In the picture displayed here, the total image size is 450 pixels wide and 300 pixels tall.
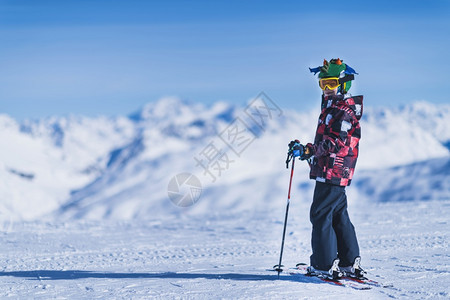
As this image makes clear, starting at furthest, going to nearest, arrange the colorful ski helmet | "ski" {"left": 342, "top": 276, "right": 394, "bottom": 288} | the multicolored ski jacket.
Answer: the colorful ski helmet < the multicolored ski jacket < "ski" {"left": 342, "top": 276, "right": 394, "bottom": 288}

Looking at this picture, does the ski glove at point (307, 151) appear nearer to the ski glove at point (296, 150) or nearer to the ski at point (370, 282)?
the ski glove at point (296, 150)

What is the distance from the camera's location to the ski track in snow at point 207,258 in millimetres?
3598

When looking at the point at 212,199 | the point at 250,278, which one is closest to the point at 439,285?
the point at 250,278

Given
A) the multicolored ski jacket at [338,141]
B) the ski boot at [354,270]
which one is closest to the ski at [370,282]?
the ski boot at [354,270]

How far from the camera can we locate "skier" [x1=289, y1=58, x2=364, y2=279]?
3.85m

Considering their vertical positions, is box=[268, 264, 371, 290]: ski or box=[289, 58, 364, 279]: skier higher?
box=[289, 58, 364, 279]: skier

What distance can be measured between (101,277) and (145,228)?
13.2ft

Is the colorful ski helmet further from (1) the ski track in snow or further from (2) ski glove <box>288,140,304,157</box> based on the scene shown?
(1) the ski track in snow

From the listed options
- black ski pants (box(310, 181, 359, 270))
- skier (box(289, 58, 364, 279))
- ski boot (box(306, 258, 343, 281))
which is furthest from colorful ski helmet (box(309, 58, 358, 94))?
ski boot (box(306, 258, 343, 281))

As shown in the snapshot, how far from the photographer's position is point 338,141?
3814 millimetres

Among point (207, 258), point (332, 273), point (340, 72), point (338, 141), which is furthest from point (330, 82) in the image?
point (207, 258)

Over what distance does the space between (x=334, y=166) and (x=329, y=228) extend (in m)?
0.54

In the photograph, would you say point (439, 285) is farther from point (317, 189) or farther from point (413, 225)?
point (413, 225)

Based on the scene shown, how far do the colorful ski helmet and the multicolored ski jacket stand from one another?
0.12m
